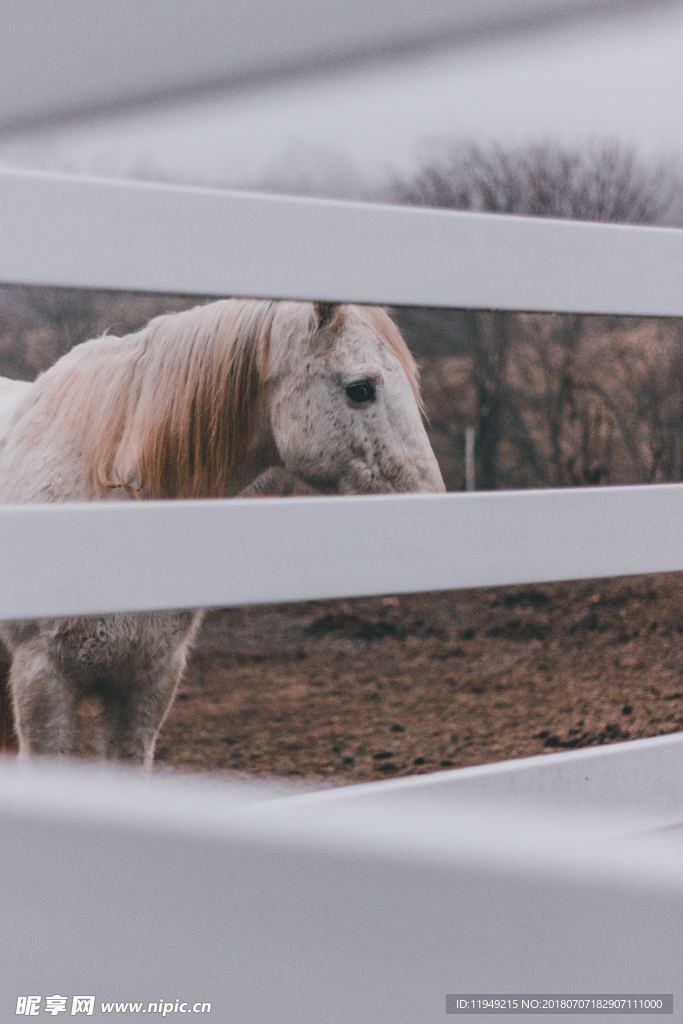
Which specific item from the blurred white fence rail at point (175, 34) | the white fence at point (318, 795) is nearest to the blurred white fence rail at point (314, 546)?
the white fence at point (318, 795)

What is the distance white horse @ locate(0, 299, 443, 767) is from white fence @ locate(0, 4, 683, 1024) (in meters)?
0.23

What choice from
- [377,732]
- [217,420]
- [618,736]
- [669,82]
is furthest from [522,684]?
[217,420]

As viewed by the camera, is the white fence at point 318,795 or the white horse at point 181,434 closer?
the white fence at point 318,795

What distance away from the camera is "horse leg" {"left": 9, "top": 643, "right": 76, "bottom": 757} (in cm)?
164

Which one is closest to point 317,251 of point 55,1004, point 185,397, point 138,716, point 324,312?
point 324,312

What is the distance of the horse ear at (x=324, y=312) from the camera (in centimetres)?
150

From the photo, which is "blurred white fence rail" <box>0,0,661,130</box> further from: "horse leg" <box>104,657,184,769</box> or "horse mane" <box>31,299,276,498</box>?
"horse leg" <box>104,657,184,769</box>

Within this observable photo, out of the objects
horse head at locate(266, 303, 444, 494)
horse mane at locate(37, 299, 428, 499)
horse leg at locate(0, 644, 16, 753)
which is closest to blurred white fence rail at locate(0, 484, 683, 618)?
horse head at locate(266, 303, 444, 494)

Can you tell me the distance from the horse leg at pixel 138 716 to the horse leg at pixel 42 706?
121 millimetres

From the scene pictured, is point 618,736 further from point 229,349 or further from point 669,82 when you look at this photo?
point 229,349

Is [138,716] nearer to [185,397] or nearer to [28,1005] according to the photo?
[185,397]

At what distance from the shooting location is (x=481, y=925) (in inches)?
32.4

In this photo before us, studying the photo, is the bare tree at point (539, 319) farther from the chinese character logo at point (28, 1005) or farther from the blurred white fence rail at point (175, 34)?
the chinese character logo at point (28, 1005)

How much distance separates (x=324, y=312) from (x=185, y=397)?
0.27 metres
